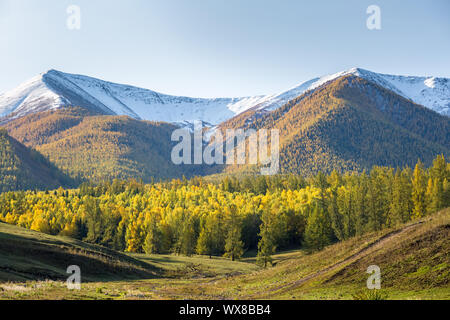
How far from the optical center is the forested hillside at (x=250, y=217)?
84750 millimetres

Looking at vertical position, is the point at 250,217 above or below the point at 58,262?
below

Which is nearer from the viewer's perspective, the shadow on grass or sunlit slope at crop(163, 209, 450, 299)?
sunlit slope at crop(163, 209, 450, 299)

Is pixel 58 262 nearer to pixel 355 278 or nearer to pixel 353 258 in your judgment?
pixel 353 258

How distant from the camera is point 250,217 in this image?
400 feet

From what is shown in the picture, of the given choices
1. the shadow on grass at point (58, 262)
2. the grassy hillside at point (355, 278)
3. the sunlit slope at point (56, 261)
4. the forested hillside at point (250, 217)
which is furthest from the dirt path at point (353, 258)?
the forested hillside at point (250, 217)

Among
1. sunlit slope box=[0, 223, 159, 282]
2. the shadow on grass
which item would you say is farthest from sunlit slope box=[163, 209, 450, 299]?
sunlit slope box=[0, 223, 159, 282]

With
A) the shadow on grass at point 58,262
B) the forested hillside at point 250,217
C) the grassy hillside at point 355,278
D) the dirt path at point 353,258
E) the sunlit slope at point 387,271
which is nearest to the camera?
the grassy hillside at point 355,278

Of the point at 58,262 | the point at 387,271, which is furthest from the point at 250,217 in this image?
the point at 387,271

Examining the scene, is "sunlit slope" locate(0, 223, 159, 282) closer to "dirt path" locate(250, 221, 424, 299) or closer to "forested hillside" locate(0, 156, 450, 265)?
"dirt path" locate(250, 221, 424, 299)

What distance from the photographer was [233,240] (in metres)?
98.8

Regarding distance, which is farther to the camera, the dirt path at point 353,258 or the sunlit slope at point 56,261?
the sunlit slope at point 56,261

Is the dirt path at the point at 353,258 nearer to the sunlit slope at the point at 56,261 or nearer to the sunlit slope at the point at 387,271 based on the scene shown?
the sunlit slope at the point at 387,271

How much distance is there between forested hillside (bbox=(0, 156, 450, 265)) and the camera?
3337 inches
